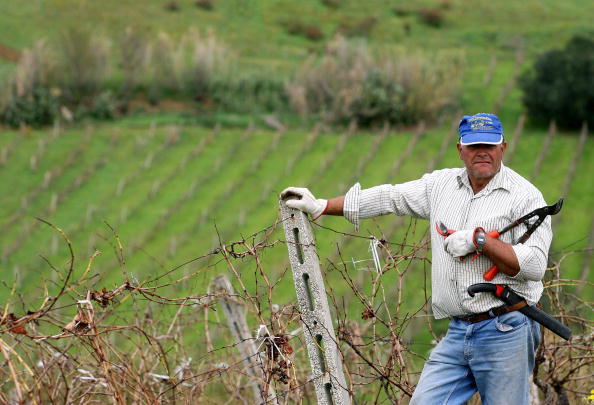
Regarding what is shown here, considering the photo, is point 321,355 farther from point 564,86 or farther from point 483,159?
point 564,86

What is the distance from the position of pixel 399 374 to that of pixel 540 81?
3645 cm

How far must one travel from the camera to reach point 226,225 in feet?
99.0

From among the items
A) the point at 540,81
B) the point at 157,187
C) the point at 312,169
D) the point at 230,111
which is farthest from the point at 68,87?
the point at 540,81

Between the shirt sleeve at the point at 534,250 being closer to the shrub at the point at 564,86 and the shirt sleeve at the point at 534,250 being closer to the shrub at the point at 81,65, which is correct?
the shrub at the point at 564,86

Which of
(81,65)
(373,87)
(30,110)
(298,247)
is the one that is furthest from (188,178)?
(298,247)

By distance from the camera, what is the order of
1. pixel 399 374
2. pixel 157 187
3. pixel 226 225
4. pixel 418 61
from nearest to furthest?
1. pixel 399 374
2. pixel 226 225
3. pixel 157 187
4. pixel 418 61

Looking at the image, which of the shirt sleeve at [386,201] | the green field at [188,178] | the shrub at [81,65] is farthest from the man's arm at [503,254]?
the shrub at [81,65]

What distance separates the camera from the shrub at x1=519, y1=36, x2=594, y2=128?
36.8m

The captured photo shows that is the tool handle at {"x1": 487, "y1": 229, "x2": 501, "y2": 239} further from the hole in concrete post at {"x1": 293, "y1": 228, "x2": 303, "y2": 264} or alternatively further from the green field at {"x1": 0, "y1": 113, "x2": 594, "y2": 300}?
the green field at {"x1": 0, "y1": 113, "x2": 594, "y2": 300}

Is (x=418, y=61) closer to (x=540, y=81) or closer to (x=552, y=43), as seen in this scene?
(x=540, y=81)

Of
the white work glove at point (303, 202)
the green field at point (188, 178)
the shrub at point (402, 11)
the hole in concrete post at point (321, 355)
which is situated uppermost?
the white work glove at point (303, 202)

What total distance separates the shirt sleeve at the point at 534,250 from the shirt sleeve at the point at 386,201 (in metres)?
0.53

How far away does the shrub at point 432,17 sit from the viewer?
175ft

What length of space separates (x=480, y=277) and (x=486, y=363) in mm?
368
